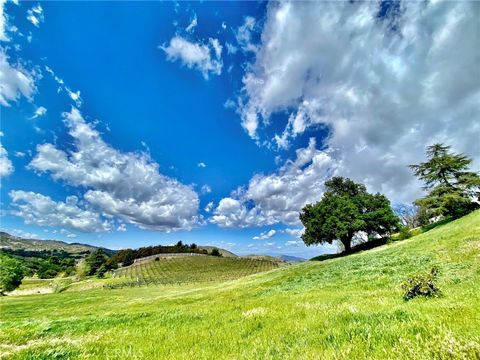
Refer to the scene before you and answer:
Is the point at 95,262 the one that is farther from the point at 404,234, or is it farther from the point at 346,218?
the point at 404,234

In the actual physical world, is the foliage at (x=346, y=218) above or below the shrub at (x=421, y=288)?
above

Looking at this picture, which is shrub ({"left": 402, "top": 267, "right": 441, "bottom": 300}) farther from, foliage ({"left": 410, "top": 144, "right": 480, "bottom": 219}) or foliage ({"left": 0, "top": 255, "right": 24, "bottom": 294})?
foliage ({"left": 0, "top": 255, "right": 24, "bottom": 294})

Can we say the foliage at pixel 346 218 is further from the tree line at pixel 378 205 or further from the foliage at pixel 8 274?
the foliage at pixel 8 274

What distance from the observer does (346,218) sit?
213 feet

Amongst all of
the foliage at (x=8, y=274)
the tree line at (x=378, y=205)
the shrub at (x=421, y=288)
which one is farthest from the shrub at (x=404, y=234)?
the foliage at (x=8, y=274)

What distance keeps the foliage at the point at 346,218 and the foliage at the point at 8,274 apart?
3869 inches

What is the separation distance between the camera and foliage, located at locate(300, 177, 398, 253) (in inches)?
2534

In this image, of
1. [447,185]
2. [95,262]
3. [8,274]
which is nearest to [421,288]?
[447,185]

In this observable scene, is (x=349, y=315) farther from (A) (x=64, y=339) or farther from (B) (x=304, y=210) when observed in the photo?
(B) (x=304, y=210)

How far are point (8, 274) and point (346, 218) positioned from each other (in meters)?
109

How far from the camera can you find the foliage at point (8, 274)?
3568 inches

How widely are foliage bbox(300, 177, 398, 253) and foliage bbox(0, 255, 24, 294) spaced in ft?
322

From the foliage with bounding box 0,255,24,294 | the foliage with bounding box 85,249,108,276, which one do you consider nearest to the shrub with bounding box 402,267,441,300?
the foliage with bounding box 0,255,24,294

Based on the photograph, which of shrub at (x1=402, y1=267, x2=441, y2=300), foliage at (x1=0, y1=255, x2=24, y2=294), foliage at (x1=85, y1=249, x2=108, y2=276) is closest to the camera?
shrub at (x1=402, y1=267, x2=441, y2=300)
